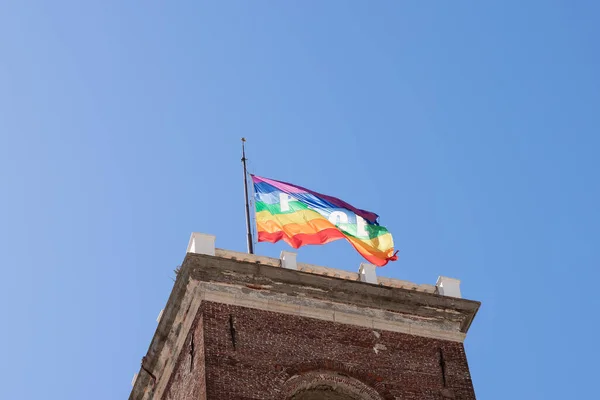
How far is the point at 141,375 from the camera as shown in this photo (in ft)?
125

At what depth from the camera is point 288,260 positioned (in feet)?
122

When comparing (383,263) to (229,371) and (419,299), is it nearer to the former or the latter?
(419,299)

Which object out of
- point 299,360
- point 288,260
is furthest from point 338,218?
point 299,360

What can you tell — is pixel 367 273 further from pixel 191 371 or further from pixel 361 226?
pixel 191 371

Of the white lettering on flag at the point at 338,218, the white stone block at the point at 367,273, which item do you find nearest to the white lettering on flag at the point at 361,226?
the white lettering on flag at the point at 338,218

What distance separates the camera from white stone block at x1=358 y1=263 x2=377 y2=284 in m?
37.9

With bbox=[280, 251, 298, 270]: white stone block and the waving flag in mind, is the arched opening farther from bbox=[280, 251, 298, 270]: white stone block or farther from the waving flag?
the waving flag

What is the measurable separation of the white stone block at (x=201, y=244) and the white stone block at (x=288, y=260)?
6.27 feet

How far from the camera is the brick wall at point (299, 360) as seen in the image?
112 feet

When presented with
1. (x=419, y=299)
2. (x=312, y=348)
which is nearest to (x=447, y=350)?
(x=419, y=299)

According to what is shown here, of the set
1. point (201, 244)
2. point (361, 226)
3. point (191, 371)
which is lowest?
point (191, 371)

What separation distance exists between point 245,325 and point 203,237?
2.88 m

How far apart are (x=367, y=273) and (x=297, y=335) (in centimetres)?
330

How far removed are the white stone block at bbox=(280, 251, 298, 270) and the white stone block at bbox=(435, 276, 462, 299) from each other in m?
4.27
